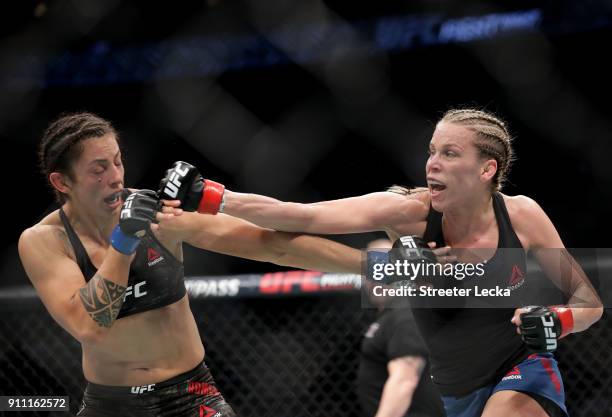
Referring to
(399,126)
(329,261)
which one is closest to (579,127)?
(399,126)

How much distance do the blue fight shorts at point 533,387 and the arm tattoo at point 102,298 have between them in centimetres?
95

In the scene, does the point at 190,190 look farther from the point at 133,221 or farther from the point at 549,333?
the point at 549,333

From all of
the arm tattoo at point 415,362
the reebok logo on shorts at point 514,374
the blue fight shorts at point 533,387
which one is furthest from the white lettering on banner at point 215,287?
the reebok logo on shorts at point 514,374

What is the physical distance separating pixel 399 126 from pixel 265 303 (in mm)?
1419

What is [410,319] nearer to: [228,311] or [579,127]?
→ [228,311]

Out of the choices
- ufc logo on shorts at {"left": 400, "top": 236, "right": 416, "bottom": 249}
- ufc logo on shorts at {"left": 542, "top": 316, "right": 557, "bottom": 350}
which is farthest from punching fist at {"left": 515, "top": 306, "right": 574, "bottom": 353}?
ufc logo on shorts at {"left": 400, "top": 236, "right": 416, "bottom": 249}

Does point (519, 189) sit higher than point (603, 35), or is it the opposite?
point (603, 35)

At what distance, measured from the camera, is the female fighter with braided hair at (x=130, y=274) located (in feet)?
6.42

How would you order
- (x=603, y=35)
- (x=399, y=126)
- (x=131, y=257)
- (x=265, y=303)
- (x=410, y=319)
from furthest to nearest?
(x=399, y=126)
(x=603, y=35)
(x=265, y=303)
(x=410, y=319)
(x=131, y=257)

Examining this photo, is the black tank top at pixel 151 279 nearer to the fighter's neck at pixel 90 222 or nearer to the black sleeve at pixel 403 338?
the fighter's neck at pixel 90 222

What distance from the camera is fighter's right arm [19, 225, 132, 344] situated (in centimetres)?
186

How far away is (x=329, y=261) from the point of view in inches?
80.2

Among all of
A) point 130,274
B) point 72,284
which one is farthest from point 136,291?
point 72,284

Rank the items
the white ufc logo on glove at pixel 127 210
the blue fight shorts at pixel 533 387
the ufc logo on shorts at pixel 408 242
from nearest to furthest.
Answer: the white ufc logo on glove at pixel 127 210
the ufc logo on shorts at pixel 408 242
the blue fight shorts at pixel 533 387
